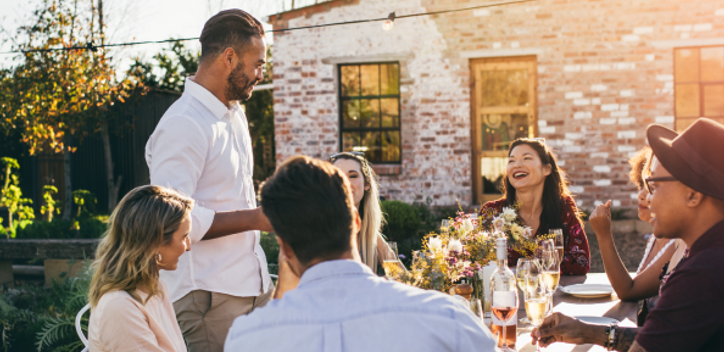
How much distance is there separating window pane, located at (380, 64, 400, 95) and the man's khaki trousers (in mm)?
6443

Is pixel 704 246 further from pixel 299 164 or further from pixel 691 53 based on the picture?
pixel 691 53

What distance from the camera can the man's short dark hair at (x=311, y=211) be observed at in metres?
1.19

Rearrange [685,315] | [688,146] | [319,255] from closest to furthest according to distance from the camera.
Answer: [319,255]
[685,315]
[688,146]

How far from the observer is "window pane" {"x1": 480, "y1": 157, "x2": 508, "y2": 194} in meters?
8.33

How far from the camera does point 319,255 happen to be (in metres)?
1.19

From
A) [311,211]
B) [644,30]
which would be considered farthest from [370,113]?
[311,211]

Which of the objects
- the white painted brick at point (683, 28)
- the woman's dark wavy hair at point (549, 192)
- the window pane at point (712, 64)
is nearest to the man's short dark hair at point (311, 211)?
the woman's dark wavy hair at point (549, 192)

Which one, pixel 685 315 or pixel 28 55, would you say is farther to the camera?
pixel 28 55

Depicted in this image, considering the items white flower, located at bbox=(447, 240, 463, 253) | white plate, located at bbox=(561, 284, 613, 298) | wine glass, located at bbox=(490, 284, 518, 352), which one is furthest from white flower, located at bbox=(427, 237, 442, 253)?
white plate, located at bbox=(561, 284, 613, 298)

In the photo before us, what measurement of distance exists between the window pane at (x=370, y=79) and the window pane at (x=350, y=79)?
0.10 meters

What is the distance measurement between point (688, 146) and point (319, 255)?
101 centimetres

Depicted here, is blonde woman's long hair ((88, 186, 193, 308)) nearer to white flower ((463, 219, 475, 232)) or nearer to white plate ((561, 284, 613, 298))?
white flower ((463, 219, 475, 232))

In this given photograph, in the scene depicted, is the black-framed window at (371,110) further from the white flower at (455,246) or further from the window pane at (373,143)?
the white flower at (455,246)

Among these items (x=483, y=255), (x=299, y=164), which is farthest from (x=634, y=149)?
(x=299, y=164)
